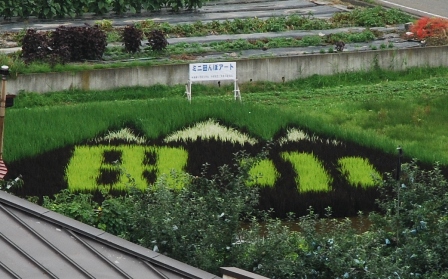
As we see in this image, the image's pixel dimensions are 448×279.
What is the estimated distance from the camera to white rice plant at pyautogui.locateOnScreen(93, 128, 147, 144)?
72.8ft

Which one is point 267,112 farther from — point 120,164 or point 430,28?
point 430,28

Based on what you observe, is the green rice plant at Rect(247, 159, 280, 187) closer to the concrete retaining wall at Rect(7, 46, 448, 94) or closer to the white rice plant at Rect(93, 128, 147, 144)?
the white rice plant at Rect(93, 128, 147, 144)

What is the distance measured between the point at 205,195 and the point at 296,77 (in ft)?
46.8

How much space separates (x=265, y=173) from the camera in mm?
20453

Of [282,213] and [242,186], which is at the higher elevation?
[242,186]

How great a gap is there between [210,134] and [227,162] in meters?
1.57

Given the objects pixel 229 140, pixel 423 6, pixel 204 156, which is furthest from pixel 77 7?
pixel 204 156

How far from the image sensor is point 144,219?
1422cm

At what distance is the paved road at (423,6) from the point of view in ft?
118

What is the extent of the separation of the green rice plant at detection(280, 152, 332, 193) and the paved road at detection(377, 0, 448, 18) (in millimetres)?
15260

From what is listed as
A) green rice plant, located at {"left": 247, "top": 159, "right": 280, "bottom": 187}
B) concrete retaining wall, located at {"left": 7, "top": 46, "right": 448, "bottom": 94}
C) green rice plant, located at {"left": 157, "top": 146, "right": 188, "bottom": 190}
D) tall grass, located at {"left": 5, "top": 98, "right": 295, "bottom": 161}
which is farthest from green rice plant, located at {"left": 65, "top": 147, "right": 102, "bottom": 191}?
concrete retaining wall, located at {"left": 7, "top": 46, "right": 448, "bottom": 94}

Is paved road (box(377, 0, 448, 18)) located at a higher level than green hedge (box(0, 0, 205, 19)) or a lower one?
lower

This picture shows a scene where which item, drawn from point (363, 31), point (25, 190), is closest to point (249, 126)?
point (25, 190)

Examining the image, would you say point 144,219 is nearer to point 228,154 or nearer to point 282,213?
point 282,213
